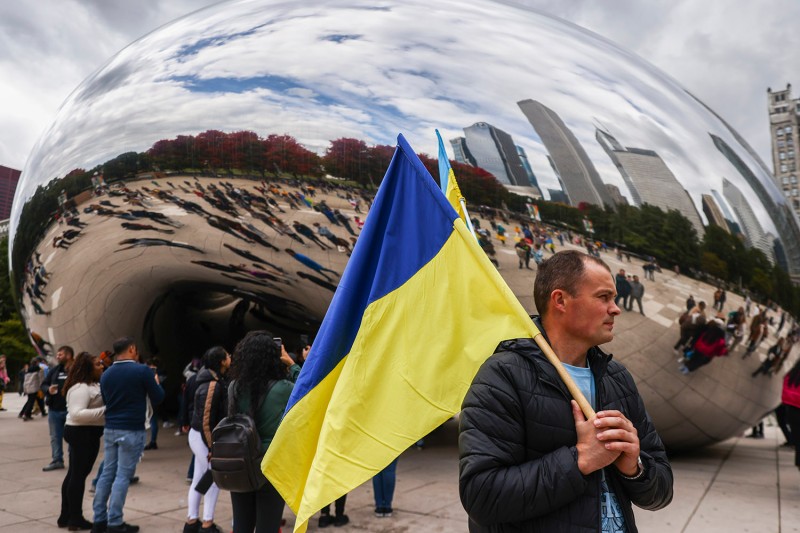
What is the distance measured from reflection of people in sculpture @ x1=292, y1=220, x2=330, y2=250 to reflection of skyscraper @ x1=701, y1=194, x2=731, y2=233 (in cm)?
311

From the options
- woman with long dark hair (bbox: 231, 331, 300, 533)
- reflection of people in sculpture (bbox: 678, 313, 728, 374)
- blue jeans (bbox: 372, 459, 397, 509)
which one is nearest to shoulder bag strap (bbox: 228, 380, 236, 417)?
woman with long dark hair (bbox: 231, 331, 300, 533)

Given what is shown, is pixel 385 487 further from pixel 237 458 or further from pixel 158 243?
pixel 158 243

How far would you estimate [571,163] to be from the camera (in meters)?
5.04

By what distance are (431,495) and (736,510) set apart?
2.36 metres

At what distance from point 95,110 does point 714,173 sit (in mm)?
5588

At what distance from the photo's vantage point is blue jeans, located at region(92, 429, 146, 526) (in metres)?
4.60

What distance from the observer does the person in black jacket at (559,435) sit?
1.61 metres

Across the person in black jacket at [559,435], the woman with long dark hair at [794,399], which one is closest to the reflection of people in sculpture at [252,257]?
the person in black jacket at [559,435]

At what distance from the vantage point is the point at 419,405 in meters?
2.05

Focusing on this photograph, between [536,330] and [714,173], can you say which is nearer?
[536,330]

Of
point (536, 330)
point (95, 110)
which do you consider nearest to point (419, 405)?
point (536, 330)

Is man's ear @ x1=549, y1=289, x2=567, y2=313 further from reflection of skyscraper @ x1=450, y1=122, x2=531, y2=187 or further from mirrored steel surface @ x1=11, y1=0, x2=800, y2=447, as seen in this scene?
reflection of skyscraper @ x1=450, y1=122, x2=531, y2=187

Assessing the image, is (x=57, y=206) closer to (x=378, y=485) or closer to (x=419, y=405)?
(x=378, y=485)

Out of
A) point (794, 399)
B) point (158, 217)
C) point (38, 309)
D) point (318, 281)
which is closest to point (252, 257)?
point (318, 281)
